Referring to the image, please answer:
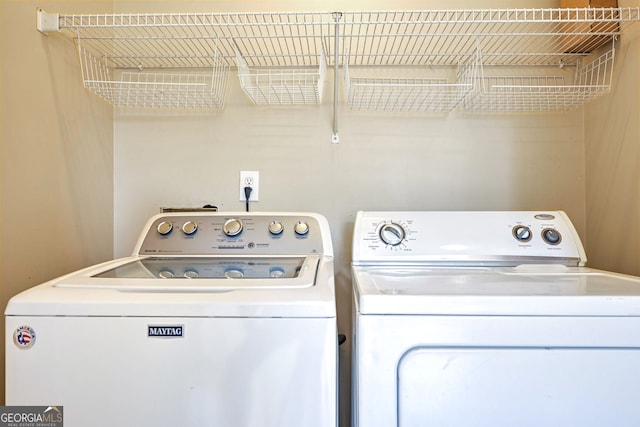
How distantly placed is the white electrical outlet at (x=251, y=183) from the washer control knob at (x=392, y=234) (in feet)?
1.98

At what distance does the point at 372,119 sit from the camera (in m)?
1.42

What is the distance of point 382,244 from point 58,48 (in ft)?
4.19

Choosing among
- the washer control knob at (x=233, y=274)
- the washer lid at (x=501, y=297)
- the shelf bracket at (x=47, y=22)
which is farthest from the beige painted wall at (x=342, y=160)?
the washer lid at (x=501, y=297)

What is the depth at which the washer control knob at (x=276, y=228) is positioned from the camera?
1108 millimetres

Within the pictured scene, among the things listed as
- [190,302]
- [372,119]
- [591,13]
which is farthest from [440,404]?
[591,13]

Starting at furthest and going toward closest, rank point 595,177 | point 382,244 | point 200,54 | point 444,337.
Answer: point 200,54, point 595,177, point 382,244, point 444,337

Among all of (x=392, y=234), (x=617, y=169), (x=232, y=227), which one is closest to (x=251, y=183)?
(x=232, y=227)

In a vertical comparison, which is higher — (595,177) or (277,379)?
(595,177)

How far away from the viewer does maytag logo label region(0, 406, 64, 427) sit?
1.97ft

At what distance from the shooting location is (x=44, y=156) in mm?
1027

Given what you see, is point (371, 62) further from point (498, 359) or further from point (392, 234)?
→ point (498, 359)

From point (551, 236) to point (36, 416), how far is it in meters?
1.40

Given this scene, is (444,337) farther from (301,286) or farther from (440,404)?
(301,286)

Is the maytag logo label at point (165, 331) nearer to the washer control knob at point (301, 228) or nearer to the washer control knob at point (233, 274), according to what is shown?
the washer control knob at point (233, 274)
